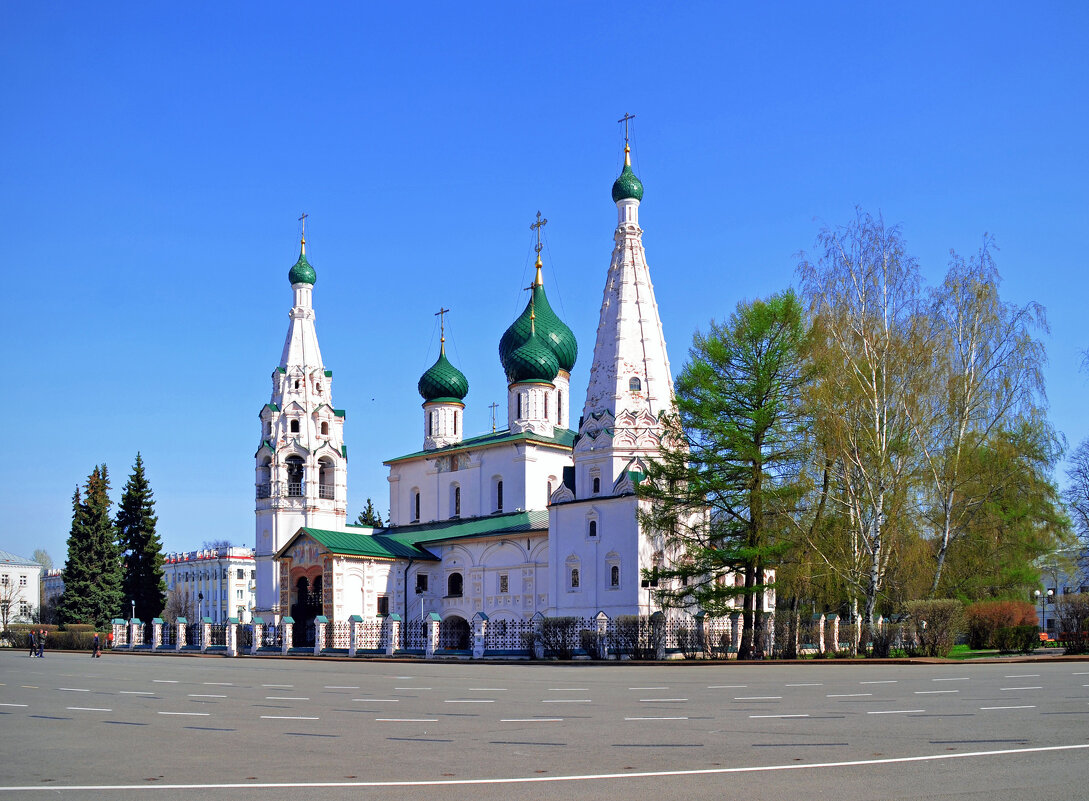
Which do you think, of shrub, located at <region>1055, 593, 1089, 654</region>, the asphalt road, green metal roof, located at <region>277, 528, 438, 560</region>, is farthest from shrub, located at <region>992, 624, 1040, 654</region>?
green metal roof, located at <region>277, 528, 438, 560</region>

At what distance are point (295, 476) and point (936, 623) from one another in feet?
110

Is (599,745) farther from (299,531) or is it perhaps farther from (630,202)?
(299,531)

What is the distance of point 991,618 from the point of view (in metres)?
26.7

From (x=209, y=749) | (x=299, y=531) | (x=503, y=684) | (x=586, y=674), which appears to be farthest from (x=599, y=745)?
(x=299, y=531)

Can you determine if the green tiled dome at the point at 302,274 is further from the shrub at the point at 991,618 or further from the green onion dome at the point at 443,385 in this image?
the shrub at the point at 991,618

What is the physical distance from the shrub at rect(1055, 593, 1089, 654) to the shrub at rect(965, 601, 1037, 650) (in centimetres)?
156

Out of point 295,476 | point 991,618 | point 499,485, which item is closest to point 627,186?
point 499,485

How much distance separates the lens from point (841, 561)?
2792 centimetres

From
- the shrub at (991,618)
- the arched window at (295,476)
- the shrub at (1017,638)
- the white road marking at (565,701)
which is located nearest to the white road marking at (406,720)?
the white road marking at (565,701)

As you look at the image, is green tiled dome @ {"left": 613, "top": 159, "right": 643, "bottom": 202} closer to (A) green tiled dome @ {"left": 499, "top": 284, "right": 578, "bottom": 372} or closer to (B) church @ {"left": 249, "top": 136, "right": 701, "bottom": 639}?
(B) church @ {"left": 249, "top": 136, "right": 701, "bottom": 639}

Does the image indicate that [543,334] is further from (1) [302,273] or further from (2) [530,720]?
(2) [530,720]

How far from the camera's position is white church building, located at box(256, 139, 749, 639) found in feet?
118

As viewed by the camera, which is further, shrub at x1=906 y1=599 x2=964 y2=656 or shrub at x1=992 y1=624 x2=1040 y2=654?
shrub at x1=992 y1=624 x2=1040 y2=654

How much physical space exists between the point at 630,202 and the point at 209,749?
30979mm
